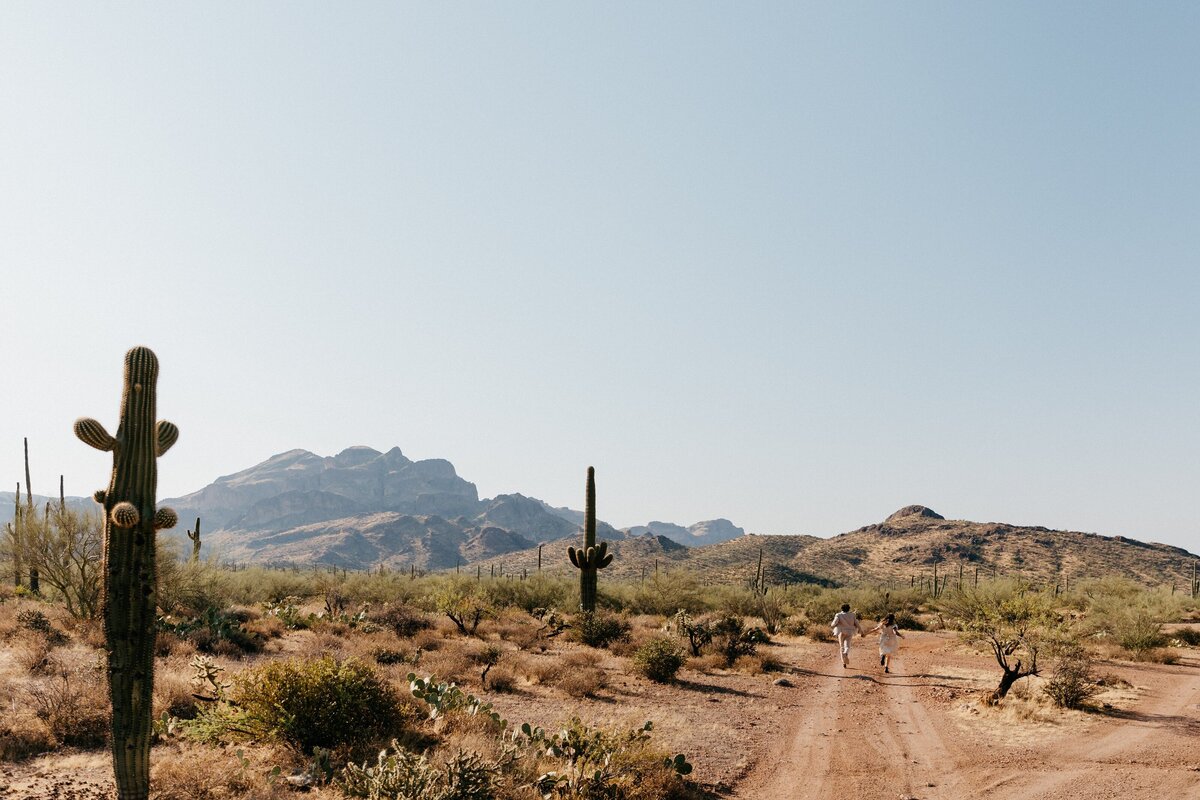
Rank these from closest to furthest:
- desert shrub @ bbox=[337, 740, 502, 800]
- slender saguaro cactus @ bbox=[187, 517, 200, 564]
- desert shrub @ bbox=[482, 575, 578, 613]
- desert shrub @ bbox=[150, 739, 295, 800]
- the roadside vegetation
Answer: desert shrub @ bbox=[337, 740, 502, 800], desert shrub @ bbox=[150, 739, 295, 800], the roadside vegetation, slender saguaro cactus @ bbox=[187, 517, 200, 564], desert shrub @ bbox=[482, 575, 578, 613]

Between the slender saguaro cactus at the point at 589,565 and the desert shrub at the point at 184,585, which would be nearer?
the desert shrub at the point at 184,585

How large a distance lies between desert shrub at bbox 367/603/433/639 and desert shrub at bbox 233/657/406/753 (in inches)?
395

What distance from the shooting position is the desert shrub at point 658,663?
1509 cm

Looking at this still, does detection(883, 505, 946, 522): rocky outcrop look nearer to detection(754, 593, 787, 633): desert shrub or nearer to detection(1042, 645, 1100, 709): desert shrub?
detection(754, 593, 787, 633): desert shrub

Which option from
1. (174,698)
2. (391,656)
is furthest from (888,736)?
(174,698)

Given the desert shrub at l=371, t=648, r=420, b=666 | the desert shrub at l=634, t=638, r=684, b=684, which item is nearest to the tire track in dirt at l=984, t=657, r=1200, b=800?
the desert shrub at l=634, t=638, r=684, b=684

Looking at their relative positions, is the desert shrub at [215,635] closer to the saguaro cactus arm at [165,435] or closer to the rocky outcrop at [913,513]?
the saguaro cactus arm at [165,435]

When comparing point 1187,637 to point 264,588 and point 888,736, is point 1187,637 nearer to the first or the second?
point 888,736

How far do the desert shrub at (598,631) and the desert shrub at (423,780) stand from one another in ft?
43.2

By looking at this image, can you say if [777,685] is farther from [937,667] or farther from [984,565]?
[984,565]

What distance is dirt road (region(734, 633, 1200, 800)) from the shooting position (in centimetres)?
851

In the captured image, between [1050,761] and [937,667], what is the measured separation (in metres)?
8.14

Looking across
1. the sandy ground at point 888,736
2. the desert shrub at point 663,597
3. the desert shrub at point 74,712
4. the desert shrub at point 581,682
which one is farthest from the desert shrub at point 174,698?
the desert shrub at point 663,597

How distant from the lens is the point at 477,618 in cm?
2084
